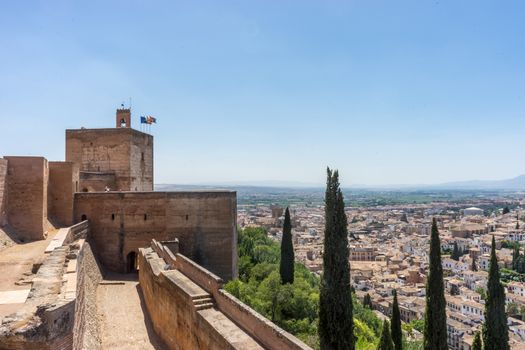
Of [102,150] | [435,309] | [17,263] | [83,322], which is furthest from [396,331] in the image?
[102,150]

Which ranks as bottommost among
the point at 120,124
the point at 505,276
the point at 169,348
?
the point at 505,276

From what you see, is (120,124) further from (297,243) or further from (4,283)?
(297,243)

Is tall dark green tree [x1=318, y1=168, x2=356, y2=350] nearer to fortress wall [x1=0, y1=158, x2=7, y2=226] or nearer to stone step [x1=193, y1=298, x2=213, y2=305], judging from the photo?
stone step [x1=193, y1=298, x2=213, y2=305]

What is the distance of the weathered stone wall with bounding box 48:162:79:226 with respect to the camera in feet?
56.4

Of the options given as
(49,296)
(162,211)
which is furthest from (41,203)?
(49,296)

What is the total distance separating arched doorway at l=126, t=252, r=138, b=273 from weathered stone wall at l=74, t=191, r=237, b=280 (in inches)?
7.4

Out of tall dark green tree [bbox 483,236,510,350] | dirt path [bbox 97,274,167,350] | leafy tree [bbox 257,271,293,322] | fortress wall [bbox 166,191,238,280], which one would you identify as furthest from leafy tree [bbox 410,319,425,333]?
dirt path [bbox 97,274,167,350]

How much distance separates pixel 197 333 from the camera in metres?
9.51

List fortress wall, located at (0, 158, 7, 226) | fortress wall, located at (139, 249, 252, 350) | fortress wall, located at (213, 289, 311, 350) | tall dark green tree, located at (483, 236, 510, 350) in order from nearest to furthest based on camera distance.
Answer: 1. fortress wall, located at (213, 289, 311, 350)
2. fortress wall, located at (139, 249, 252, 350)
3. fortress wall, located at (0, 158, 7, 226)
4. tall dark green tree, located at (483, 236, 510, 350)

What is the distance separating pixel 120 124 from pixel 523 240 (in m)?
112

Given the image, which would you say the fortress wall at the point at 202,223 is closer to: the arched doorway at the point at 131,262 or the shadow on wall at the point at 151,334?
the arched doorway at the point at 131,262

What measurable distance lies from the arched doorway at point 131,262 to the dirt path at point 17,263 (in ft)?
14.7

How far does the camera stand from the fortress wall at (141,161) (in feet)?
75.7

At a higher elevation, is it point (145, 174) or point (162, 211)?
point (145, 174)
